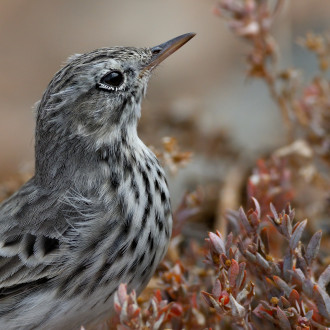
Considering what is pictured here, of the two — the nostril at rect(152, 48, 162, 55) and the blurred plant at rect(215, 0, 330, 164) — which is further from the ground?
the nostril at rect(152, 48, 162, 55)

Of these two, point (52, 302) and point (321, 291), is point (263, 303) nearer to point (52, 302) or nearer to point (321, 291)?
point (321, 291)

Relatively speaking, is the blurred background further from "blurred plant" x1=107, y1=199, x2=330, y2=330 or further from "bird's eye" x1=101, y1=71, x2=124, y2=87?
"blurred plant" x1=107, y1=199, x2=330, y2=330

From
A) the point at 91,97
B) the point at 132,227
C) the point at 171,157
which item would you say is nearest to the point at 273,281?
the point at 132,227

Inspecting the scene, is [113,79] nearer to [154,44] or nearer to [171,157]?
[171,157]

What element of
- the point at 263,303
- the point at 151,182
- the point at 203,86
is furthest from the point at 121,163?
the point at 203,86

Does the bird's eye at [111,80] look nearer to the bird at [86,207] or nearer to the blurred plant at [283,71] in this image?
the bird at [86,207]

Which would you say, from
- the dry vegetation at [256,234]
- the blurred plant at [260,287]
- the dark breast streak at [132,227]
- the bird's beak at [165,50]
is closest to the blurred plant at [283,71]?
the dry vegetation at [256,234]

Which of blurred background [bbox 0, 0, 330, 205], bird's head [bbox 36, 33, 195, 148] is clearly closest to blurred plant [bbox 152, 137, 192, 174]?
bird's head [bbox 36, 33, 195, 148]
